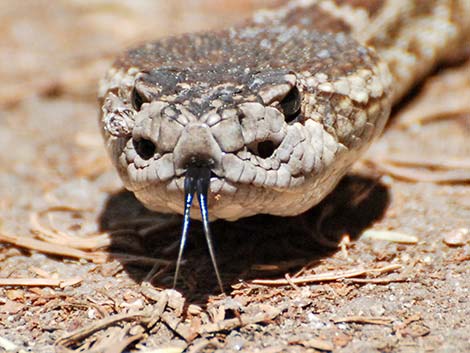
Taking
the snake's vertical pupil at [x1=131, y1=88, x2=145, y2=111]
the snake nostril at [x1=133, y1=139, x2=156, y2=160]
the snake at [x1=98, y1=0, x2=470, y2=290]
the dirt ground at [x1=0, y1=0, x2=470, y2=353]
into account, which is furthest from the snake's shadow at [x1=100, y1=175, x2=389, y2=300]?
the snake's vertical pupil at [x1=131, y1=88, x2=145, y2=111]

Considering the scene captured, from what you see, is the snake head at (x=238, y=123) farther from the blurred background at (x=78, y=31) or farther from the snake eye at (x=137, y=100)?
the blurred background at (x=78, y=31)

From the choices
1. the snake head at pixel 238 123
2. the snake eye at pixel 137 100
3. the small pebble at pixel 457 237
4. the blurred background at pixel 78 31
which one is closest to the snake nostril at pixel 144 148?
the snake head at pixel 238 123

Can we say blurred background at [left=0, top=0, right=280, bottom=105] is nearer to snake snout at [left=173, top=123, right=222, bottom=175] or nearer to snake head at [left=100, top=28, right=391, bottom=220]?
snake head at [left=100, top=28, right=391, bottom=220]

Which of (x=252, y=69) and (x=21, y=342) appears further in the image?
(x=252, y=69)

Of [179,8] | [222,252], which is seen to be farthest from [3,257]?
[179,8]

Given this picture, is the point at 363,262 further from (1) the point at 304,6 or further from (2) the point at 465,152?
(1) the point at 304,6

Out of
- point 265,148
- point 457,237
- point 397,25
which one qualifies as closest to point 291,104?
point 265,148
